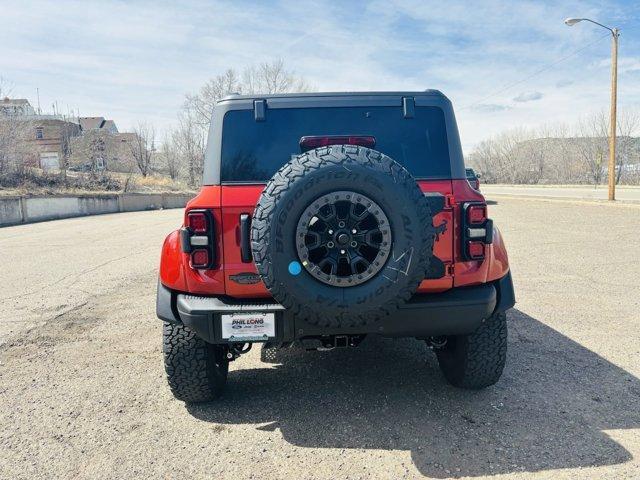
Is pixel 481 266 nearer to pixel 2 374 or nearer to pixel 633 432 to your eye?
pixel 633 432

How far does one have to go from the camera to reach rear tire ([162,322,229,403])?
292 centimetres

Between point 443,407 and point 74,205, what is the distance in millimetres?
23432

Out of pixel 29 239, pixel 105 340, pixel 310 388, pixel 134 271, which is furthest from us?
pixel 29 239

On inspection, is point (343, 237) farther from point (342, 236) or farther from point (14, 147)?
point (14, 147)

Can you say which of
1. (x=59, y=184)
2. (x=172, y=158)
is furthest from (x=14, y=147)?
(x=172, y=158)

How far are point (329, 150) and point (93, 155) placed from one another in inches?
1846

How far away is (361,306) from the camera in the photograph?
92.1 inches

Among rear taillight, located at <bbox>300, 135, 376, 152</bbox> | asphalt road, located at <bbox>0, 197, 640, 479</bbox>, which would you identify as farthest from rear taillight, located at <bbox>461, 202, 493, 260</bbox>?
asphalt road, located at <bbox>0, 197, 640, 479</bbox>

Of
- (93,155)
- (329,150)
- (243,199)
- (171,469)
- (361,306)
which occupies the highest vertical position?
(93,155)

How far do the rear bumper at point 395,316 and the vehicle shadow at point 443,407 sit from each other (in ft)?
2.01

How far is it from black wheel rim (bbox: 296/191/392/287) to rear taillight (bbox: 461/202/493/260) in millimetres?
588

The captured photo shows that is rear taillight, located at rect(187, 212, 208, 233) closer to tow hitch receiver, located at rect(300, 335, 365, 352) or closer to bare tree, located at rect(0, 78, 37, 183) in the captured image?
tow hitch receiver, located at rect(300, 335, 365, 352)

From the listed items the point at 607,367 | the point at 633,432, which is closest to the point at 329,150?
the point at 633,432

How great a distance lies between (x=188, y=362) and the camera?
294cm
